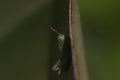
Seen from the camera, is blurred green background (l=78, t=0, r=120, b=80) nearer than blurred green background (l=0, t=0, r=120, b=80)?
Yes

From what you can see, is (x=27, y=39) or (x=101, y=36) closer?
(x=101, y=36)

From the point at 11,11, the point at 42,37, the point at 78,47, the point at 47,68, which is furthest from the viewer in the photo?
the point at 11,11

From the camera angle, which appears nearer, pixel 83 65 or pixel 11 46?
pixel 83 65

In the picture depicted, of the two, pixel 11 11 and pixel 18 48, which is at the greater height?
A: pixel 11 11

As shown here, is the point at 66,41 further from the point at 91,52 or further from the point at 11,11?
the point at 11,11

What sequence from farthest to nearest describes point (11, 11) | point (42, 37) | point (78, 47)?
point (11, 11)
point (42, 37)
point (78, 47)

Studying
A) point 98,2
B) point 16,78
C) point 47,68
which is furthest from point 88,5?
point 16,78

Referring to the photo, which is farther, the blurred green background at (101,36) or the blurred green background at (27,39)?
the blurred green background at (27,39)

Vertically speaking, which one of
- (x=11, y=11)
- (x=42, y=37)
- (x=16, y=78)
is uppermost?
(x=11, y=11)
